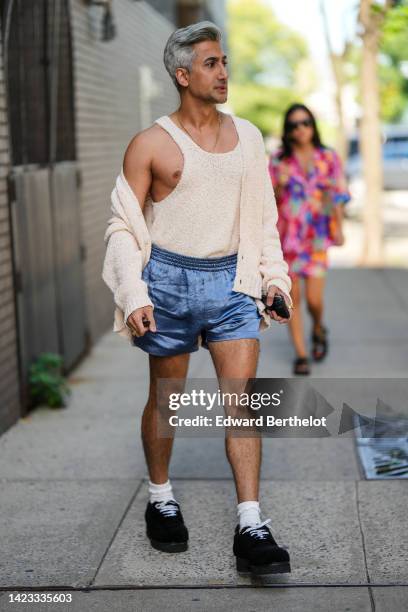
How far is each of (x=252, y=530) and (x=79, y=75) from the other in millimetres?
5490

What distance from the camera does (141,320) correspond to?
3994mm

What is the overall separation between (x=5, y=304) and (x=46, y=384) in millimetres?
685

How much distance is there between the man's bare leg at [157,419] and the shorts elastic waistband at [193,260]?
379mm

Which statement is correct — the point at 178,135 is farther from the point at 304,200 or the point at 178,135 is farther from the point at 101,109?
the point at 101,109

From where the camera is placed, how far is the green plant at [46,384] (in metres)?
6.79

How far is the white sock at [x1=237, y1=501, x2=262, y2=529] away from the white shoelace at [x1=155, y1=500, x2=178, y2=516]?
0.41 meters

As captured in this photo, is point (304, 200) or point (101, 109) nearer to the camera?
point (304, 200)

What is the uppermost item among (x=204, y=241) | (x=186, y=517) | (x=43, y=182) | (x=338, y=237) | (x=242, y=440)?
(x=204, y=241)

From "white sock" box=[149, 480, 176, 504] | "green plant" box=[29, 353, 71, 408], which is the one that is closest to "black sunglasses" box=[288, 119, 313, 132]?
"green plant" box=[29, 353, 71, 408]

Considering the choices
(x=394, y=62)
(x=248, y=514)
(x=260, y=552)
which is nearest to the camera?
(x=260, y=552)

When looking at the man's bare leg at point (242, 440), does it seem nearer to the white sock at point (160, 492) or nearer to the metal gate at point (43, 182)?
the white sock at point (160, 492)

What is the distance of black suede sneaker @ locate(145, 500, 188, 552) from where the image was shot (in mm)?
4387

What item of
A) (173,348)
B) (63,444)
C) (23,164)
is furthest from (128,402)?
(173,348)

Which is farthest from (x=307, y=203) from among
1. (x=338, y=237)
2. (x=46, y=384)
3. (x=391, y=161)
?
(x=391, y=161)
